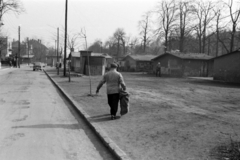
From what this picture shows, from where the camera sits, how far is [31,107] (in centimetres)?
991

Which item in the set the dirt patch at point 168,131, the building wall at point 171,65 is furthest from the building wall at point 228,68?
the dirt patch at point 168,131

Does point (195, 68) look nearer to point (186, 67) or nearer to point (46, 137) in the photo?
point (186, 67)

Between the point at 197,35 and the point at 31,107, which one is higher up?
the point at 197,35

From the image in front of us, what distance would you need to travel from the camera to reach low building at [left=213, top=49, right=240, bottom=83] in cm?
2447

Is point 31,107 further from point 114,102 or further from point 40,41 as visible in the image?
point 40,41

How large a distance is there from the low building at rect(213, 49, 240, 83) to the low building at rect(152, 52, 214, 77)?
599 centimetres

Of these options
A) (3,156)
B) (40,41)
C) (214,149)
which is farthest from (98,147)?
(40,41)

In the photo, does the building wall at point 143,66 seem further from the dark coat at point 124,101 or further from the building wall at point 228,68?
the dark coat at point 124,101

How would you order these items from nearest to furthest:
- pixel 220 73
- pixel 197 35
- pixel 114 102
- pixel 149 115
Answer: pixel 114 102, pixel 149 115, pixel 220 73, pixel 197 35

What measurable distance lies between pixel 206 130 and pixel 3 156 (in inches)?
182

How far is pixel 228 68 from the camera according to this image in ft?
83.7

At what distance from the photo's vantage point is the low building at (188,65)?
1308 inches

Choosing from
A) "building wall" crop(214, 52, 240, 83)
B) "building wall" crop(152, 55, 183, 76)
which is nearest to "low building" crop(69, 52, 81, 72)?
"building wall" crop(152, 55, 183, 76)

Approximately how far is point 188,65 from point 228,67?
8.12 m
